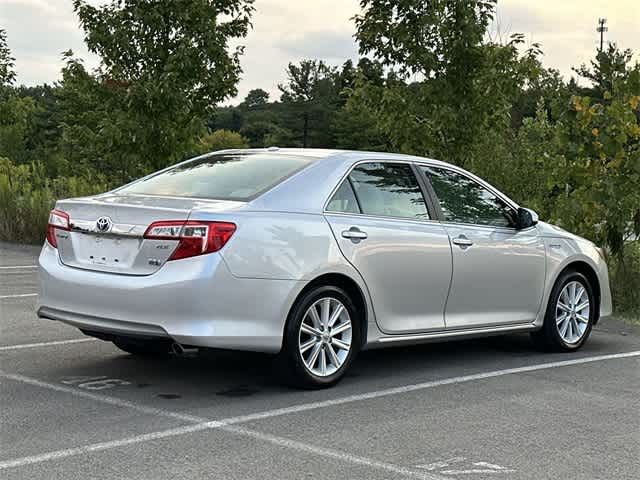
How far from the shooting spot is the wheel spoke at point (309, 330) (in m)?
7.11

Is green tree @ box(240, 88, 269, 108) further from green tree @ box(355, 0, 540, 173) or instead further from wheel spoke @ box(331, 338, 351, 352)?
wheel spoke @ box(331, 338, 351, 352)

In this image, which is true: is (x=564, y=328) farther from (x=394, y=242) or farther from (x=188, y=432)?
(x=188, y=432)

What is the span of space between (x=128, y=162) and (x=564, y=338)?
11.4 metres

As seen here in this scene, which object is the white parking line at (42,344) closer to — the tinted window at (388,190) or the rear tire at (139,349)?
the rear tire at (139,349)

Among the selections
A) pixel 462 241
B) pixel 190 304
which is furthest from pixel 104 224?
pixel 462 241

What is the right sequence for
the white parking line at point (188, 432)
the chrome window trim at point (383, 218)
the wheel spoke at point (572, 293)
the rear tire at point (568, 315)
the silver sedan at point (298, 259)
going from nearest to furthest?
the white parking line at point (188, 432)
the silver sedan at point (298, 259)
the chrome window trim at point (383, 218)
the rear tire at point (568, 315)
the wheel spoke at point (572, 293)

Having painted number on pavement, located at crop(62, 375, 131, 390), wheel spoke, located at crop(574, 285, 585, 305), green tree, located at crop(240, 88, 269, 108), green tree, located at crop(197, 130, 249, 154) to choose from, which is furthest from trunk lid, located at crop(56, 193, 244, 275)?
green tree, located at crop(240, 88, 269, 108)

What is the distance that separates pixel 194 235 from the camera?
671 centimetres

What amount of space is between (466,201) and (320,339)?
6.96 feet

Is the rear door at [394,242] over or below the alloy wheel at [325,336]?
over

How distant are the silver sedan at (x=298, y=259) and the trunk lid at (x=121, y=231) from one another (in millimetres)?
11

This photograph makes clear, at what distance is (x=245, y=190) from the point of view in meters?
7.30

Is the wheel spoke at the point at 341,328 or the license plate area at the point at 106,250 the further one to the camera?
the wheel spoke at the point at 341,328

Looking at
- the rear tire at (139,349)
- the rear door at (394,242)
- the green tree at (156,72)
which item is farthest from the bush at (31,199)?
the rear door at (394,242)
